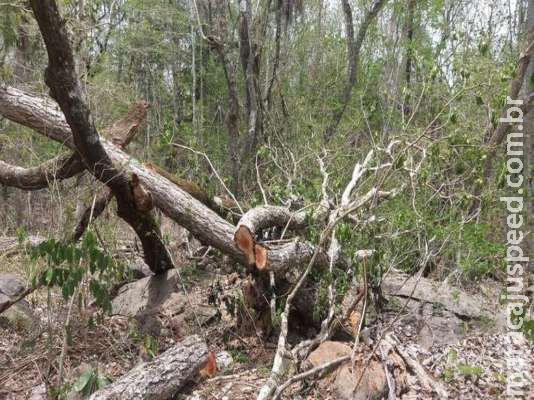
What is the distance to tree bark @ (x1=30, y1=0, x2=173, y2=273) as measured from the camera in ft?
9.67

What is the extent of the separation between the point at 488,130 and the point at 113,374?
189 inches

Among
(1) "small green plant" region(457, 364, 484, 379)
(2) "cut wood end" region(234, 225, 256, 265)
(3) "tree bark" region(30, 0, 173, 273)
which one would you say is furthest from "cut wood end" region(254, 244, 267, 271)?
(1) "small green plant" region(457, 364, 484, 379)

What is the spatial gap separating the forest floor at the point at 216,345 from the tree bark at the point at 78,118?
905mm

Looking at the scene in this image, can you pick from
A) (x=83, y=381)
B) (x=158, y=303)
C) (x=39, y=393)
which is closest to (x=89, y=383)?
(x=83, y=381)

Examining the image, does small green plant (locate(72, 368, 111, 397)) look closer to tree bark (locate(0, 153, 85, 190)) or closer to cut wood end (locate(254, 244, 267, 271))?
cut wood end (locate(254, 244, 267, 271))

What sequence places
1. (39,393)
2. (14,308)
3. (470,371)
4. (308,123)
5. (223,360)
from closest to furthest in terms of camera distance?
(39,393) < (470,371) < (223,360) < (14,308) < (308,123)

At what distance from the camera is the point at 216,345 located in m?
4.61

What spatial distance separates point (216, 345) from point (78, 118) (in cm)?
241

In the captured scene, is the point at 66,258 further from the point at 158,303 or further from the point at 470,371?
the point at 470,371

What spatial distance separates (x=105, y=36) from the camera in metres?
10.5

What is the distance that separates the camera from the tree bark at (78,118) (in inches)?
116

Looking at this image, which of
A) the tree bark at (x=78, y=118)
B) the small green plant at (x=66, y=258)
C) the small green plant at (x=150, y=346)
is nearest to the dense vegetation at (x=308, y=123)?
the small green plant at (x=66, y=258)

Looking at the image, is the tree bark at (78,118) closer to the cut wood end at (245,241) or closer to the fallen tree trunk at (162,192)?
the fallen tree trunk at (162,192)

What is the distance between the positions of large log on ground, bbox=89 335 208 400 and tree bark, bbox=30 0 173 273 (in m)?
1.39
